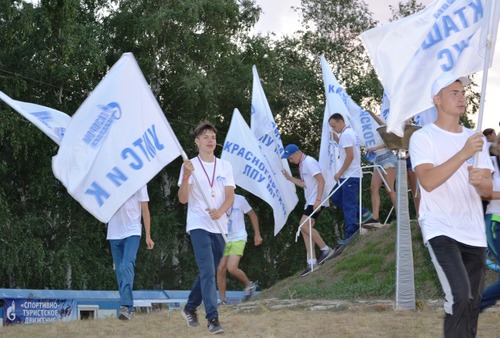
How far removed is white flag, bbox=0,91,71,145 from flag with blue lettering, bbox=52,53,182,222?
2.17 ft

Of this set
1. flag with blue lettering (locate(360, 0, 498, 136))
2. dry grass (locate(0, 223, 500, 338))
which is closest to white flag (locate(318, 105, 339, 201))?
dry grass (locate(0, 223, 500, 338))

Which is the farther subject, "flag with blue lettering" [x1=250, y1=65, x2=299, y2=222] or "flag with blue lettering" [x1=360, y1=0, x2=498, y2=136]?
"flag with blue lettering" [x1=250, y1=65, x2=299, y2=222]

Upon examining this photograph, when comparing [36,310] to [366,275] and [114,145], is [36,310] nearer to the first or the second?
[366,275]

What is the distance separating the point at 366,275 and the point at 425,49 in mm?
6309

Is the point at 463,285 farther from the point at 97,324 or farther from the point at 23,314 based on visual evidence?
the point at 23,314

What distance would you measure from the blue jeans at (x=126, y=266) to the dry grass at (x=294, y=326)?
0.94ft

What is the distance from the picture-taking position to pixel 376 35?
8.08 metres

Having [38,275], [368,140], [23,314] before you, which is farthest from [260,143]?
[38,275]

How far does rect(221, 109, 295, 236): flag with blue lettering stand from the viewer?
16.2 m

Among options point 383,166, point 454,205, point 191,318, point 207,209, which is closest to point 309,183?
point 383,166

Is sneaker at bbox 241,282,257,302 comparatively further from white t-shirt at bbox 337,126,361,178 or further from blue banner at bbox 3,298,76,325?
blue banner at bbox 3,298,76,325

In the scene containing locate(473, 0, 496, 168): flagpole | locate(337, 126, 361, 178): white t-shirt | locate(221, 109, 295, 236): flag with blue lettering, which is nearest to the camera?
locate(473, 0, 496, 168): flagpole

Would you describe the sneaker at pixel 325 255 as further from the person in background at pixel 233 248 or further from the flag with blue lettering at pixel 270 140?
the flag with blue lettering at pixel 270 140

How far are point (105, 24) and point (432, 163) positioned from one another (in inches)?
936
